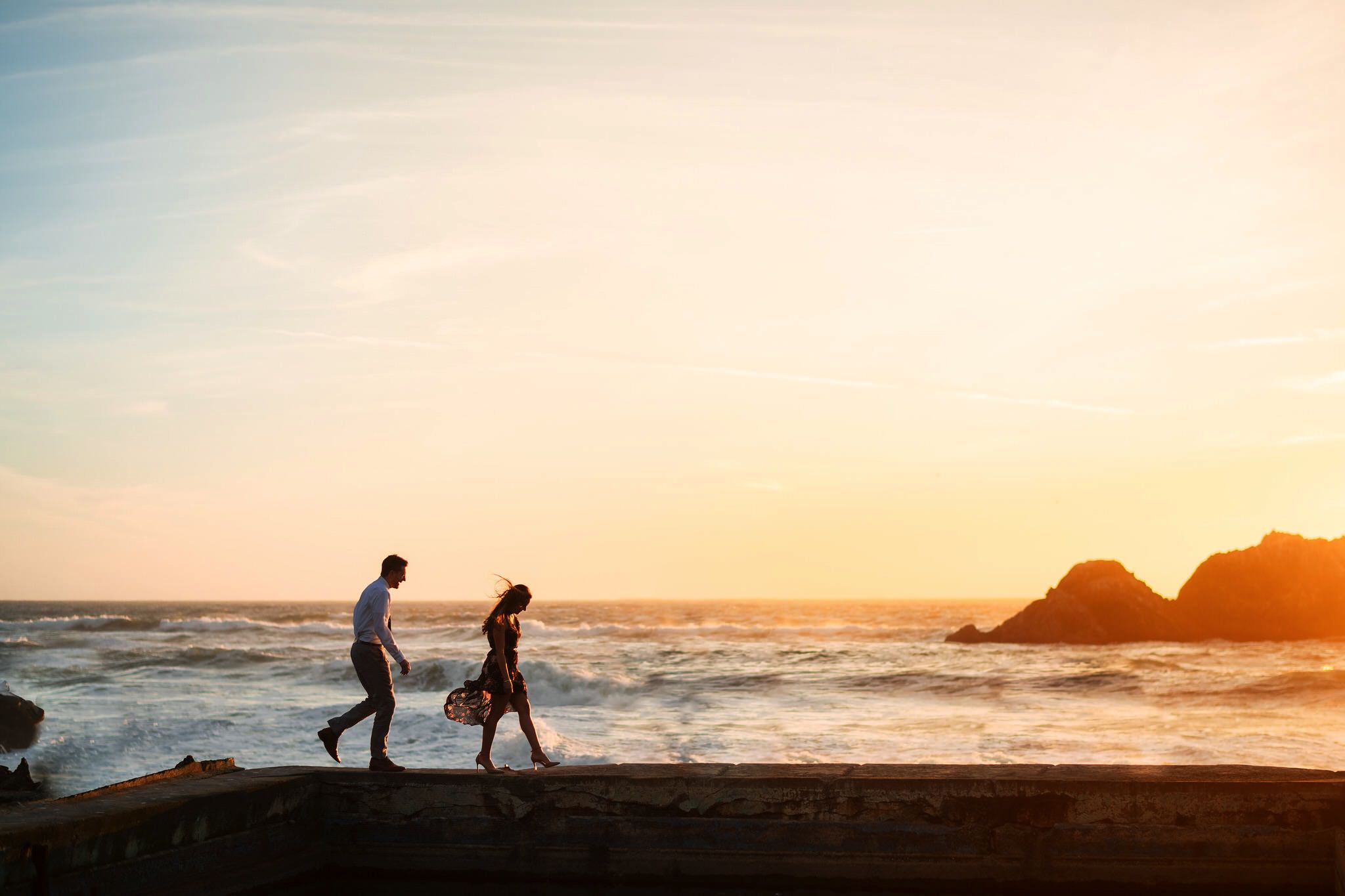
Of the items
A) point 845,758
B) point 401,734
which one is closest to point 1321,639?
point 845,758

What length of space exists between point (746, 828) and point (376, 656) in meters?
3.10

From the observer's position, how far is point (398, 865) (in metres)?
7.07

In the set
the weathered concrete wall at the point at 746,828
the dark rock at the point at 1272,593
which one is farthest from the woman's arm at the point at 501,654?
the dark rock at the point at 1272,593

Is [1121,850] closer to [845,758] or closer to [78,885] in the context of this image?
[78,885]

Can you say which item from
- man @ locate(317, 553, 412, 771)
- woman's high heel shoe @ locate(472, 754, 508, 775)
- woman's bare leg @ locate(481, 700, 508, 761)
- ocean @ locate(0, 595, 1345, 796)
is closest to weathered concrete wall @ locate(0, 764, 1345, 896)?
woman's high heel shoe @ locate(472, 754, 508, 775)

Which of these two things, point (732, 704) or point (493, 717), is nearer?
point (493, 717)

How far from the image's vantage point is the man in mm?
8008

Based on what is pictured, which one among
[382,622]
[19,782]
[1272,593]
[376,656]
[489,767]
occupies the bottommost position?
[19,782]

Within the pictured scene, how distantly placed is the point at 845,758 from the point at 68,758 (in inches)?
Answer: 507

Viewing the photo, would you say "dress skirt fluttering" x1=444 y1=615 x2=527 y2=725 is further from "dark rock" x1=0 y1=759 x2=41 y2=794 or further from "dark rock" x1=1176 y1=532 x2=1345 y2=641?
"dark rock" x1=1176 y1=532 x2=1345 y2=641

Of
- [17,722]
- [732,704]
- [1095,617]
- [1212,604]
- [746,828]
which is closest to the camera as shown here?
[746,828]

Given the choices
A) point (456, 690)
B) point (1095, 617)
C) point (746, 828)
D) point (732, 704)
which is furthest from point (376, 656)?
point (1095, 617)

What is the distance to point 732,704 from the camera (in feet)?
86.1

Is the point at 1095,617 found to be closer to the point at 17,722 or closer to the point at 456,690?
the point at 17,722
